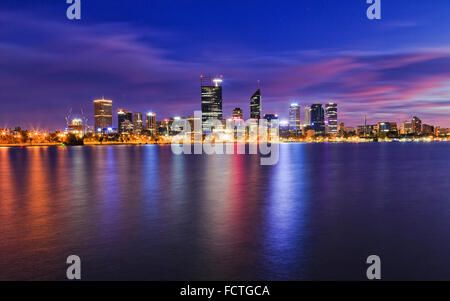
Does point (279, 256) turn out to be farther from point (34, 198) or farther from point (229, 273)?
point (34, 198)

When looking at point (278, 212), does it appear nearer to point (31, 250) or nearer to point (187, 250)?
point (187, 250)

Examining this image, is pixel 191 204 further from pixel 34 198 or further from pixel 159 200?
pixel 34 198

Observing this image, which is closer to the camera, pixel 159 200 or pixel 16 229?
pixel 16 229

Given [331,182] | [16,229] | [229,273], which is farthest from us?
[331,182]

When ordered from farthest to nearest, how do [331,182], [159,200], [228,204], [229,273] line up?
[331,182]
[159,200]
[228,204]
[229,273]

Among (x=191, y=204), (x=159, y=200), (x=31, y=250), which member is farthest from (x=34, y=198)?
(x=31, y=250)

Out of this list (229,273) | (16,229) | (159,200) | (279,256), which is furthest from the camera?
(159,200)

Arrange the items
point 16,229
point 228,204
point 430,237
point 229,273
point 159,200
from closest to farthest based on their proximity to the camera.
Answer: point 229,273
point 430,237
point 16,229
point 228,204
point 159,200

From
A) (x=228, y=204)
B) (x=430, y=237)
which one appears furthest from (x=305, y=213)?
(x=430, y=237)

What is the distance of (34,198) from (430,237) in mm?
29203

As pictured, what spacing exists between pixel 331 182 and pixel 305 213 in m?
19.0

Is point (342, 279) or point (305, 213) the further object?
point (305, 213)

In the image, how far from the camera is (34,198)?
96.2ft
